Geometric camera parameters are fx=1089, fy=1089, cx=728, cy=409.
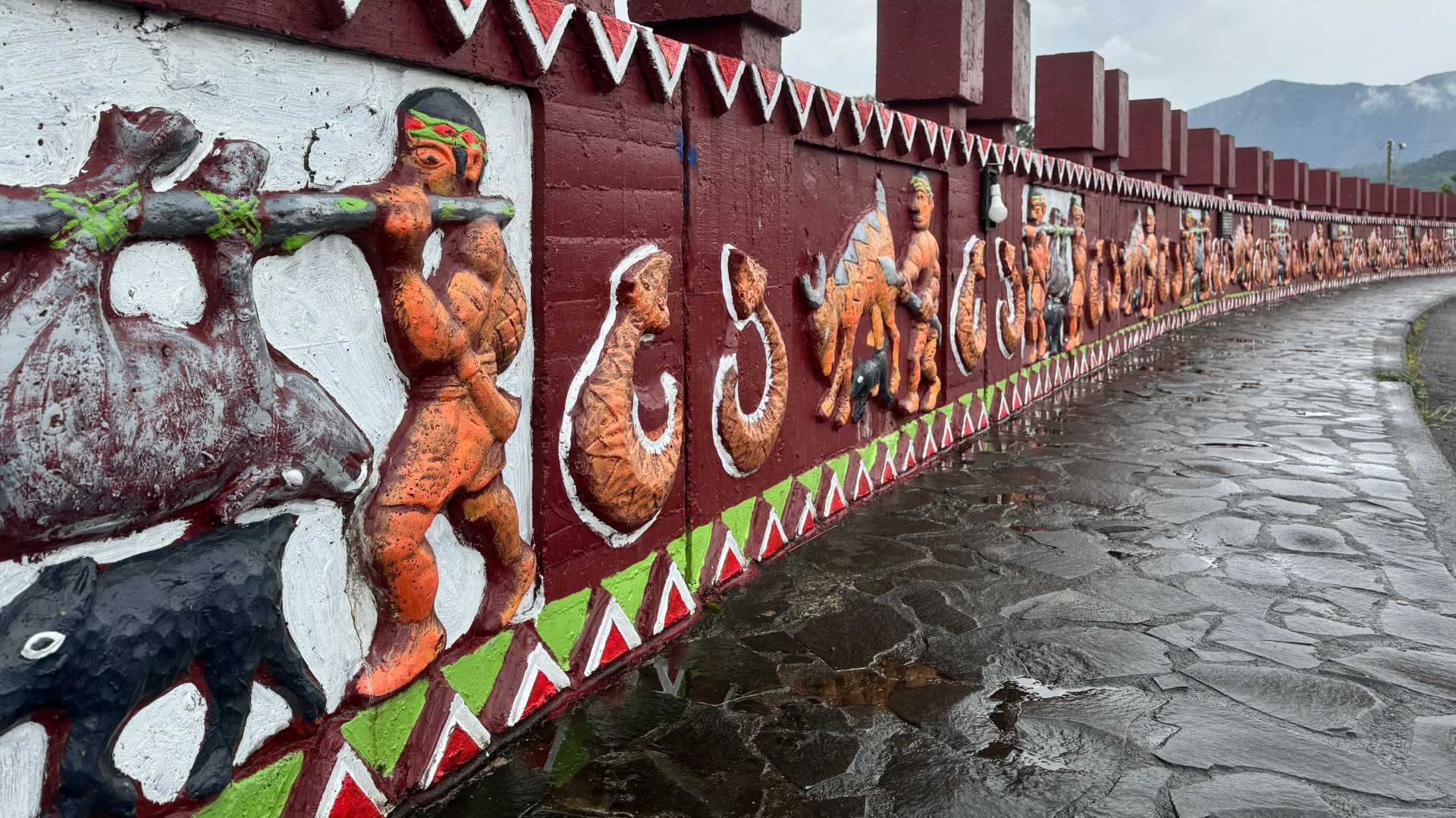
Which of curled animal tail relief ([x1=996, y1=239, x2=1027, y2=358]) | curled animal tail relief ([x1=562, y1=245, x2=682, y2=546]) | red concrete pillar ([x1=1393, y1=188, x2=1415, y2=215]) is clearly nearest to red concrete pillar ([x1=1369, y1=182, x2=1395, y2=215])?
red concrete pillar ([x1=1393, y1=188, x2=1415, y2=215])

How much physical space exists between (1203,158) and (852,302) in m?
14.5

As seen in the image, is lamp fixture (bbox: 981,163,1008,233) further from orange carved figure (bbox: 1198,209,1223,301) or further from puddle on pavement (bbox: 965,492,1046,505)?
orange carved figure (bbox: 1198,209,1223,301)

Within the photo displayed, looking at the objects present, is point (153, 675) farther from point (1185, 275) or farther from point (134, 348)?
point (1185, 275)

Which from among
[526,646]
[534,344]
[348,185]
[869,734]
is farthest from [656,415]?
[348,185]

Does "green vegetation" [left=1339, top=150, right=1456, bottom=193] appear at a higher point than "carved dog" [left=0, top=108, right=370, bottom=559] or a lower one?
higher

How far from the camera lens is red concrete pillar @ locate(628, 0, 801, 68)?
4871 millimetres

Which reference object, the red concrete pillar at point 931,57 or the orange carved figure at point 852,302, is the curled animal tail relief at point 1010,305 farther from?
the orange carved figure at point 852,302

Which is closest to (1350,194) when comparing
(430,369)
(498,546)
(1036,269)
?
(1036,269)

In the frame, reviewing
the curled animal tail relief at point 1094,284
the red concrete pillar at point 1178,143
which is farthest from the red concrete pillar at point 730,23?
the red concrete pillar at point 1178,143

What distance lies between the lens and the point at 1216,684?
3.58m

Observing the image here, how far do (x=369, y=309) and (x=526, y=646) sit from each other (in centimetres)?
119

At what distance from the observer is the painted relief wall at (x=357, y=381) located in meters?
1.99

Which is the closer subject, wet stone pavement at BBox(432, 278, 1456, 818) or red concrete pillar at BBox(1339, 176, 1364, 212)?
wet stone pavement at BBox(432, 278, 1456, 818)

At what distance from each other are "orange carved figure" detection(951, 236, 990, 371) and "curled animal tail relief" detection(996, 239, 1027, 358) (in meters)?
0.43
